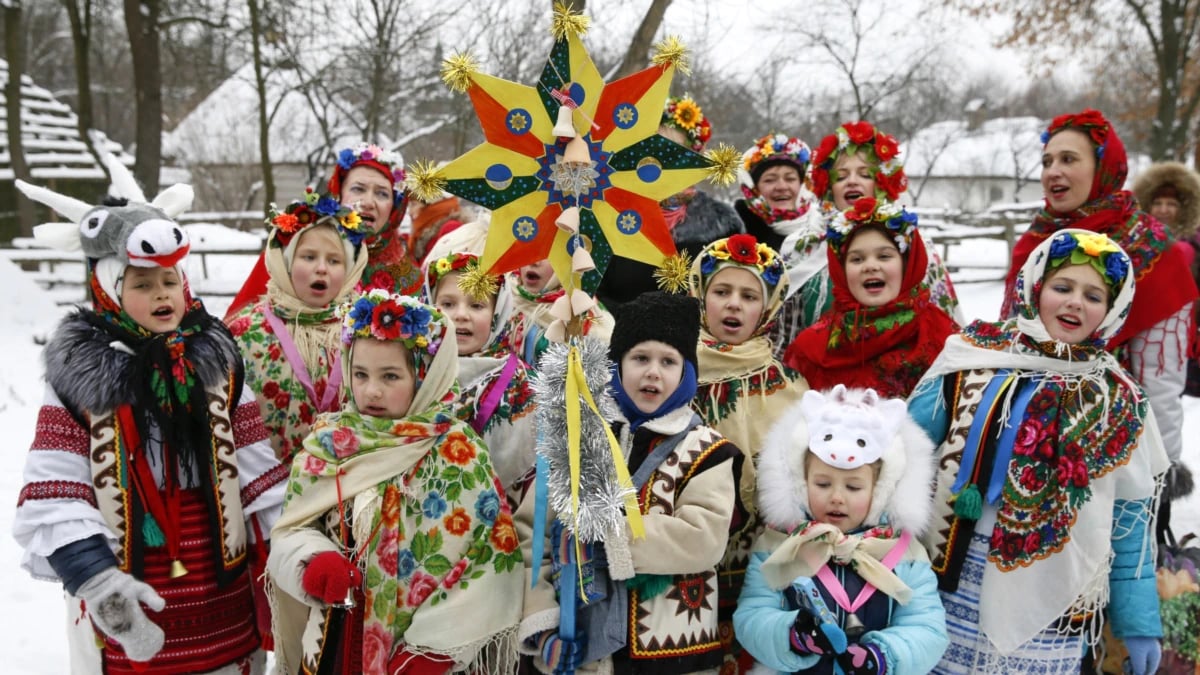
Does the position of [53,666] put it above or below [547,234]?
below

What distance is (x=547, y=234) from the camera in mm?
2445

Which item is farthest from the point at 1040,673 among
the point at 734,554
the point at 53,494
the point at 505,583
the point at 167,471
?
the point at 53,494

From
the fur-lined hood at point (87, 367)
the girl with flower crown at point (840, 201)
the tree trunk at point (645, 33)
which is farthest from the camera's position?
the tree trunk at point (645, 33)

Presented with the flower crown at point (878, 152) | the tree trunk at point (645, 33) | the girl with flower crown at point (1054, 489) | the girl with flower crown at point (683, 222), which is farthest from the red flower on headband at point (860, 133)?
the tree trunk at point (645, 33)

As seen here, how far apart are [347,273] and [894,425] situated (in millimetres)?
2266

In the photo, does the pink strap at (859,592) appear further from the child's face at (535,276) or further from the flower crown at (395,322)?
the child's face at (535,276)

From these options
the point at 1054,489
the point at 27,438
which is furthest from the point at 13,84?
the point at 1054,489

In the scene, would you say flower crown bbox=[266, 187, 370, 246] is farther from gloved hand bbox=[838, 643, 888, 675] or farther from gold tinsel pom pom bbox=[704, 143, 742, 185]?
gloved hand bbox=[838, 643, 888, 675]

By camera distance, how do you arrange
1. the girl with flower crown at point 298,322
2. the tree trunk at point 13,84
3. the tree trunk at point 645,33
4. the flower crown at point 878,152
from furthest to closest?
the tree trunk at point 13,84 → the tree trunk at point 645,33 → the flower crown at point 878,152 → the girl with flower crown at point 298,322

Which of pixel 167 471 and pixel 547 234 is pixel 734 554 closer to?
pixel 547 234

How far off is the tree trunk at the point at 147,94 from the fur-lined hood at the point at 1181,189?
10845 millimetres

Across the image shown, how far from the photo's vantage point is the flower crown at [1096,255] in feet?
9.04

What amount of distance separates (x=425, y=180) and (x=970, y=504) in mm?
1969

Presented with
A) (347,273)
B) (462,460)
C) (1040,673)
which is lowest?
(1040,673)
